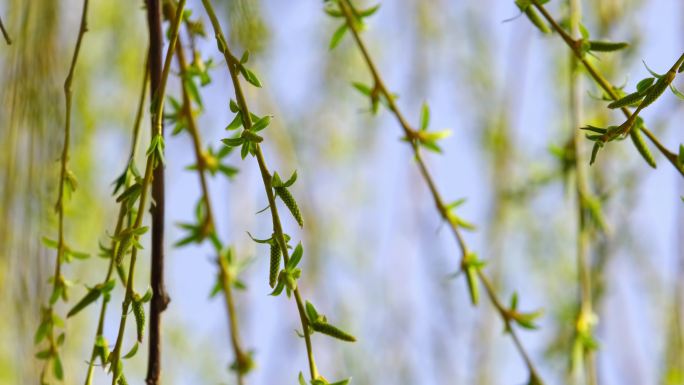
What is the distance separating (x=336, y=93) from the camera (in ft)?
6.51

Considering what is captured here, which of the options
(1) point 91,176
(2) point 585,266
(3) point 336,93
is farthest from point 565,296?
(2) point 585,266

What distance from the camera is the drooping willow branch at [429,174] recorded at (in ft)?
2.53

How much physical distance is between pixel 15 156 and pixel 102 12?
1.17 m

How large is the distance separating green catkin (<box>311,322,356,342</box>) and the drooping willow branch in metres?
0.22

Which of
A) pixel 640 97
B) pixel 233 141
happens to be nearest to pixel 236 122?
pixel 233 141

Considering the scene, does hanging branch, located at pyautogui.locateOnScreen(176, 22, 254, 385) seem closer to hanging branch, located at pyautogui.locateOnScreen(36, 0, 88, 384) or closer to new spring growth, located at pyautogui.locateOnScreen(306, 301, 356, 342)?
A: hanging branch, located at pyautogui.locateOnScreen(36, 0, 88, 384)

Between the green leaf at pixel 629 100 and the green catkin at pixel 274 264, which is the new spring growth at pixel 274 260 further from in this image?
the green leaf at pixel 629 100

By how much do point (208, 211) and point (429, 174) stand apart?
18 centimetres

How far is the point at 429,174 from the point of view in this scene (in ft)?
2.52

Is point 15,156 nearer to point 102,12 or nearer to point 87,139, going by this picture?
point 87,139

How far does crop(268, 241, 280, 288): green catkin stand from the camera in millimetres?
536

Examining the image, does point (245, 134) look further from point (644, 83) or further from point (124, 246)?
point (644, 83)

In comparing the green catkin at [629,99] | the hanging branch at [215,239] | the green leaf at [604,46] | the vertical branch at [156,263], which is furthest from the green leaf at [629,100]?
the hanging branch at [215,239]

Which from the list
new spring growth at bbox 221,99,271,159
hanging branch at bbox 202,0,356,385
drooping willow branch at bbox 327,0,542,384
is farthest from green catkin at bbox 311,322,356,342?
drooping willow branch at bbox 327,0,542,384
